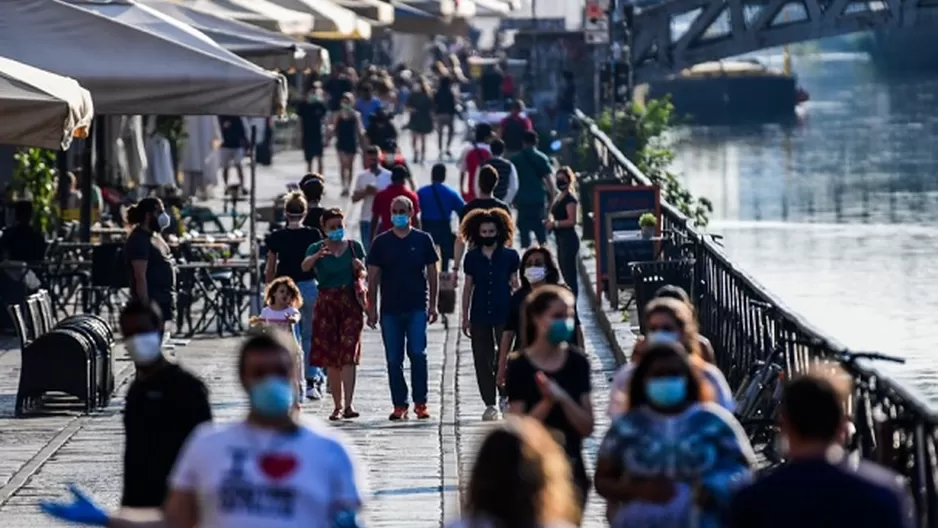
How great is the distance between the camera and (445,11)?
48.4 meters

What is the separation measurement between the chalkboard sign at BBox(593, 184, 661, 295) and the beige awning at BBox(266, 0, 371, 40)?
762 cm

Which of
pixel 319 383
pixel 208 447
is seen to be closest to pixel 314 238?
pixel 319 383

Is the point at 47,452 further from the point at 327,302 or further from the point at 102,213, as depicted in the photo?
the point at 102,213

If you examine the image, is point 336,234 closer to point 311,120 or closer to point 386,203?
point 386,203

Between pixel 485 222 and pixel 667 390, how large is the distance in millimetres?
7600

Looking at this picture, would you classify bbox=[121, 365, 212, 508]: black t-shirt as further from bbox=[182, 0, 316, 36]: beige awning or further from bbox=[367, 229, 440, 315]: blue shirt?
bbox=[182, 0, 316, 36]: beige awning

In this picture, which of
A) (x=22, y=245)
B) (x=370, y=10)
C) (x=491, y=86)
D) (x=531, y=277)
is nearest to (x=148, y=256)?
(x=22, y=245)

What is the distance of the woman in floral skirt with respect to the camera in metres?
16.4

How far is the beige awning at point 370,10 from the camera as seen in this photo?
38500mm

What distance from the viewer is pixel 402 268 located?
16.2 m

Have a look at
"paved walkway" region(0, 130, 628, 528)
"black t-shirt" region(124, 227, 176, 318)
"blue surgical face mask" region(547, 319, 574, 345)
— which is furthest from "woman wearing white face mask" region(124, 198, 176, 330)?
"blue surgical face mask" region(547, 319, 574, 345)

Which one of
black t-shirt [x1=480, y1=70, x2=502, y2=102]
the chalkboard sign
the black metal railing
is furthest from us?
black t-shirt [x1=480, y1=70, x2=502, y2=102]

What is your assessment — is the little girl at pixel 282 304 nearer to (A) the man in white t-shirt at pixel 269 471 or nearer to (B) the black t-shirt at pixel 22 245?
(B) the black t-shirt at pixel 22 245

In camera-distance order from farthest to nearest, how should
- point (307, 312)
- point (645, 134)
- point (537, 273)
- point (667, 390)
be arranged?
1. point (645, 134)
2. point (307, 312)
3. point (537, 273)
4. point (667, 390)
